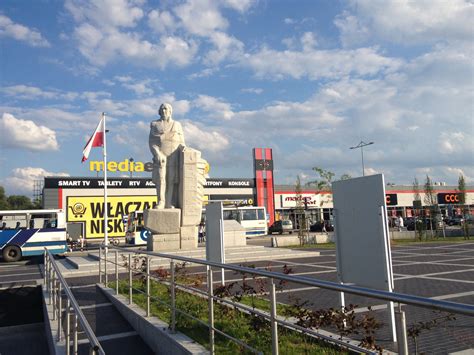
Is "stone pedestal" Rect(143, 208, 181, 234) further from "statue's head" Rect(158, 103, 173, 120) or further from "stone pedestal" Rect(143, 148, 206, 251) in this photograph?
"statue's head" Rect(158, 103, 173, 120)

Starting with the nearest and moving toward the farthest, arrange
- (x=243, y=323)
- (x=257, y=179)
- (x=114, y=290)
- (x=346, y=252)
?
(x=243, y=323) < (x=346, y=252) < (x=114, y=290) < (x=257, y=179)

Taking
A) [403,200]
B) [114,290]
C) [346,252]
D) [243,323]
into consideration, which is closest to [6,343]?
[114,290]

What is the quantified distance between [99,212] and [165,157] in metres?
25.7

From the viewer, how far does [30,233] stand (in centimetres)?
2228

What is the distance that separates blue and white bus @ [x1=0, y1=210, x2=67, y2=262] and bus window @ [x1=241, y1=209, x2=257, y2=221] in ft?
53.3

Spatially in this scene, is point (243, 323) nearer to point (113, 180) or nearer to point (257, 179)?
point (113, 180)

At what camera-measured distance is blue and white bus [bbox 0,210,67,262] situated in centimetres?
2186

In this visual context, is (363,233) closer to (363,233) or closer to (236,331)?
(363,233)

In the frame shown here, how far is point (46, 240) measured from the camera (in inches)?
883

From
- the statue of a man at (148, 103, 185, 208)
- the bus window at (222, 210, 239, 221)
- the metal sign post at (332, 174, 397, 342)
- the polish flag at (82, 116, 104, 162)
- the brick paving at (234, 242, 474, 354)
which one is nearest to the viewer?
the brick paving at (234, 242, 474, 354)

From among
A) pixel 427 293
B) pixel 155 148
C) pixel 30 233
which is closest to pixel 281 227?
pixel 30 233

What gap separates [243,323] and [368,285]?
1686mm

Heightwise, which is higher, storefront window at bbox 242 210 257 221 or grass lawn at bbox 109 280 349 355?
storefront window at bbox 242 210 257 221

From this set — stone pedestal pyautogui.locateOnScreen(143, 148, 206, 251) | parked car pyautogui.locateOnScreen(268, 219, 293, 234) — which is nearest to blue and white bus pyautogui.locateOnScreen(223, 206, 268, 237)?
parked car pyautogui.locateOnScreen(268, 219, 293, 234)
